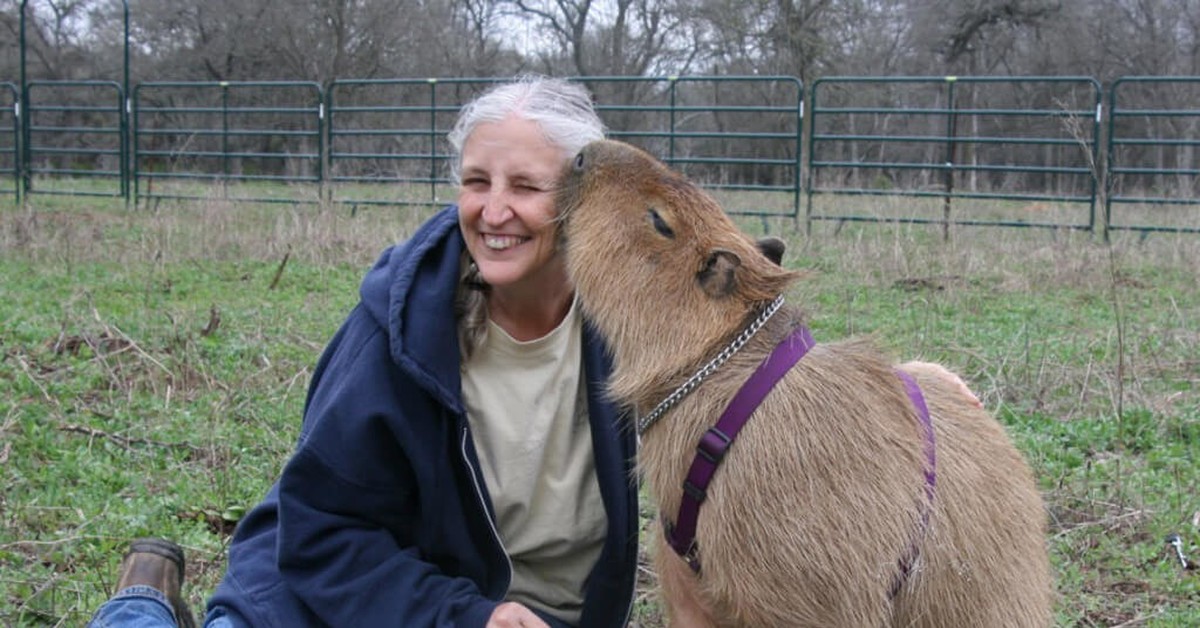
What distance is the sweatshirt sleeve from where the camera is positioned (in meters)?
2.27

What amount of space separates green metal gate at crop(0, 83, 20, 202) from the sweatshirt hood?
13.5 metres

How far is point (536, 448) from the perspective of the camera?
249 cm

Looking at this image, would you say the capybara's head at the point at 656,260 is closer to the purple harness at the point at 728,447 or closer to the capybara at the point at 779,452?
the capybara at the point at 779,452

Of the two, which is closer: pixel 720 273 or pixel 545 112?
pixel 720 273

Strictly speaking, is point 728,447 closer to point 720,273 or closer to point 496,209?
point 720,273

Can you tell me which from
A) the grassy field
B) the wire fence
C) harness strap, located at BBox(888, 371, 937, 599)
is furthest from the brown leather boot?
the wire fence

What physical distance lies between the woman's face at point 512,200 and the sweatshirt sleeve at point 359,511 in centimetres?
30

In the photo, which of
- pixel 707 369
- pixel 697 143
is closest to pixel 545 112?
pixel 707 369

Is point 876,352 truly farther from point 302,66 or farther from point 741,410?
point 302,66

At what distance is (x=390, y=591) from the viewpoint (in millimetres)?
2305

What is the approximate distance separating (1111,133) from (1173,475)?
812cm

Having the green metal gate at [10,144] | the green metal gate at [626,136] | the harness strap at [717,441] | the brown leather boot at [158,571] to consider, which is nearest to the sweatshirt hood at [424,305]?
the harness strap at [717,441]

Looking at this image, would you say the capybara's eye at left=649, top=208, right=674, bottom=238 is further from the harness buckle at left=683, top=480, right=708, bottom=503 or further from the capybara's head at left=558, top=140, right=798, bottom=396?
the harness buckle at left=683, top=480, right=708, bottom=503

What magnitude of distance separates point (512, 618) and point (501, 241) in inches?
30.0
